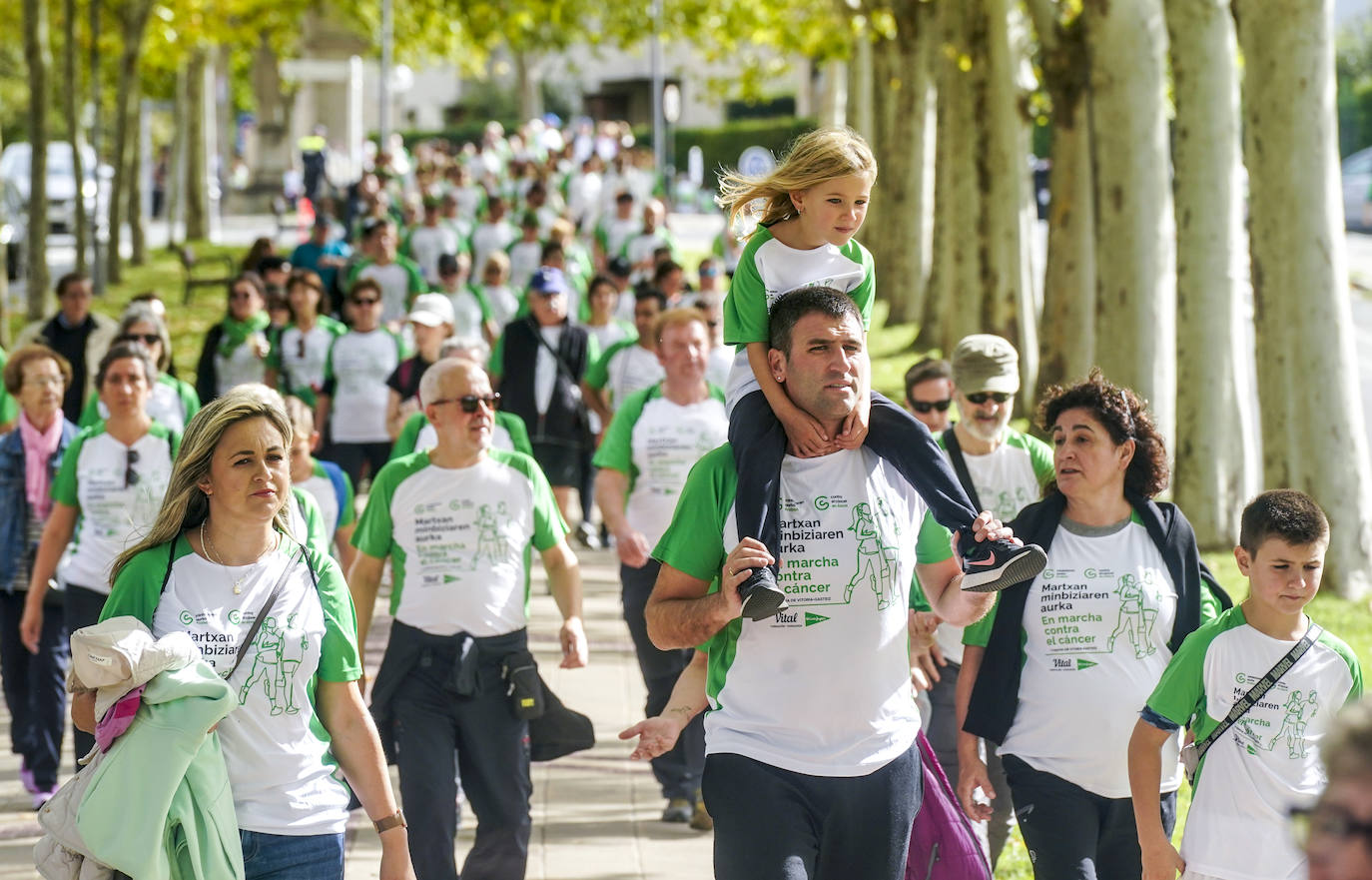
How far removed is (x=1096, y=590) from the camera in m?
5.26

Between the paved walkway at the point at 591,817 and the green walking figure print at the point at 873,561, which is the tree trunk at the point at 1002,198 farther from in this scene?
the green walking figure print at the point at 873,561

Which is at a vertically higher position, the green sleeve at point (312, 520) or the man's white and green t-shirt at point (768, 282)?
the man's white and green t-shirt at point (768, 282)

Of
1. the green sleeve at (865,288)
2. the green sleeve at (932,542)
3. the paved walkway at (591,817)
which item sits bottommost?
the paved walkway at (591,817)

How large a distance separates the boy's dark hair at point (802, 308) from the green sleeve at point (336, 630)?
1.22 meters

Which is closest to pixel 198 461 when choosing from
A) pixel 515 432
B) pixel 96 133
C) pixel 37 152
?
pixel 515 432

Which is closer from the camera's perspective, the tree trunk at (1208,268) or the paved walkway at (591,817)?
the paved walkway at (591,817)

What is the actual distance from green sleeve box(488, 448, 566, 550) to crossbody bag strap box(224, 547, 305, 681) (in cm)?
207

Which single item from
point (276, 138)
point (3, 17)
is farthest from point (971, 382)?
point (276, 138)

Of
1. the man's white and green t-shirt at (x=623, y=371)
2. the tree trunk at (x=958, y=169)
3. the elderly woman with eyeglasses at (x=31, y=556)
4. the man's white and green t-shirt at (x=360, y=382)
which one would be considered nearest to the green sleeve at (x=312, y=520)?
the elderly woman with eyeglasses at (x=31, y=556)

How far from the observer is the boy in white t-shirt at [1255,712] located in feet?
15.3

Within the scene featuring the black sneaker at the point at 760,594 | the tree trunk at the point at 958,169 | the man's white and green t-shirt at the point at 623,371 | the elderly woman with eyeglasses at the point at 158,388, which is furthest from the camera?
the tree trunk at the point at 958,169

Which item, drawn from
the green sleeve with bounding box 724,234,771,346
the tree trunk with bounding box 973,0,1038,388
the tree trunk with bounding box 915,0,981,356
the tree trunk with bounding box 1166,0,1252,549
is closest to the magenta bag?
the green sleeve with bounding box 724,234,771,346

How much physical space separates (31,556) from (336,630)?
159 inches

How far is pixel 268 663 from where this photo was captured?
461 centimetres
